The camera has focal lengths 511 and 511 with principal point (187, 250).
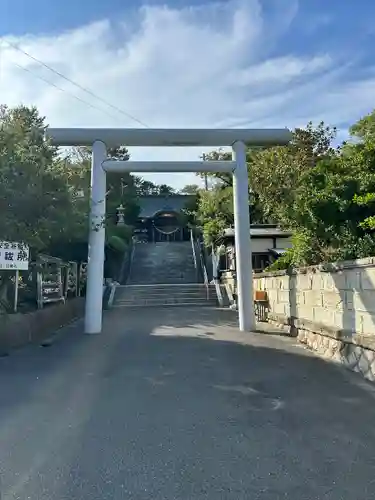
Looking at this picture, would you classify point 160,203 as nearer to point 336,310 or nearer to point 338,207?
point 338,207

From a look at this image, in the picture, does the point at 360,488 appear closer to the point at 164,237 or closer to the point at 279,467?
the point at 279,467

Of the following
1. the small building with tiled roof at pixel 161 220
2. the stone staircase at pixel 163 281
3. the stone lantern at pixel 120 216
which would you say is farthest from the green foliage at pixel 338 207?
the small building with tiled roof at pixel 161 220

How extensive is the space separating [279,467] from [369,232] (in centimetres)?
691

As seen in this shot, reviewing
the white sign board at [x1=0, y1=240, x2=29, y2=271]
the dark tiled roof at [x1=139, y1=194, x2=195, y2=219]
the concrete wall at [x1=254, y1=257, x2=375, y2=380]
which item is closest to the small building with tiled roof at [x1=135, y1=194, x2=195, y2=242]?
the dark tiled roof at [x1=139, y1=194, x2=195, y2=219]

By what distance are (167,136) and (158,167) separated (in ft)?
2.94

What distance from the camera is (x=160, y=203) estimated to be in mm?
45312

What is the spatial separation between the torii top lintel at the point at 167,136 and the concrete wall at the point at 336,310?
12.0 ft

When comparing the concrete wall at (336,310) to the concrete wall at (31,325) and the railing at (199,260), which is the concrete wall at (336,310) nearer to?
the concrete wall at (31,325)

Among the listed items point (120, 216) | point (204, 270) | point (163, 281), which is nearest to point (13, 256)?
point (163, 281)

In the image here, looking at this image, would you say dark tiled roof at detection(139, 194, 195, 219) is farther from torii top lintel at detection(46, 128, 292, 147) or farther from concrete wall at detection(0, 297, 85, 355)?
torii top lintel at detection(46, 128, 292, 147)

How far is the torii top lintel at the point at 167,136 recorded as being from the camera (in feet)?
42.8

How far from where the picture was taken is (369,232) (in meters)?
9.93

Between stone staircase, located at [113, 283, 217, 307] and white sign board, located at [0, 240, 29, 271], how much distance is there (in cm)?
1039

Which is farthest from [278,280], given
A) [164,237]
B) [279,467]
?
[164,237]
